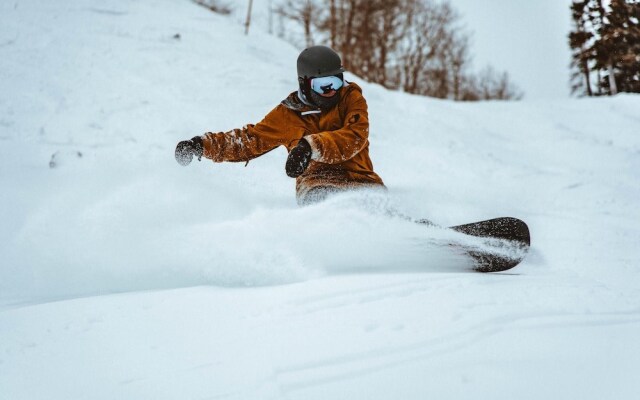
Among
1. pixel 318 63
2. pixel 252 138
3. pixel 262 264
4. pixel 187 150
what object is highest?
pixel 318 63

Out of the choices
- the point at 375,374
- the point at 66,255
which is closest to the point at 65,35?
the point at 66,255

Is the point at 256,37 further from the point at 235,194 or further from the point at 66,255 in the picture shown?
the point at 66,255

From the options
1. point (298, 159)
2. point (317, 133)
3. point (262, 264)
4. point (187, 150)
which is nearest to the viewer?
point (262, 264)

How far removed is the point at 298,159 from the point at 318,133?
35cm

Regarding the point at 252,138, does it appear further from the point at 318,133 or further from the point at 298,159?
the point at 298,159

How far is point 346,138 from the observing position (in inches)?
107

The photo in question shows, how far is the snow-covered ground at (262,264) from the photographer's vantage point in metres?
1.42

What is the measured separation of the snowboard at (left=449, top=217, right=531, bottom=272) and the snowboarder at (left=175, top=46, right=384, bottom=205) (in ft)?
2.39

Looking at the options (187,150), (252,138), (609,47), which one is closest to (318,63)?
(252,138)

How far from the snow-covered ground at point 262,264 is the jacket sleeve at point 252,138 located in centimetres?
46

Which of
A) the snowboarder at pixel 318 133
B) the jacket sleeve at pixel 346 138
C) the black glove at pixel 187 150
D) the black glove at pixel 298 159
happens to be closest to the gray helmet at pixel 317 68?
the snowboarder at pixel 318 133

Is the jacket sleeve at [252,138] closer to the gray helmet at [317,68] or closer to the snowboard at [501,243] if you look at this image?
the gray helmet at [317,68]

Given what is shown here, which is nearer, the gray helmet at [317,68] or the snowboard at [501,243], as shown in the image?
the snowboard at [501,243]

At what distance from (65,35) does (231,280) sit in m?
7.35
